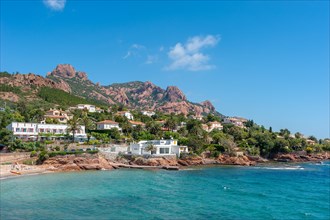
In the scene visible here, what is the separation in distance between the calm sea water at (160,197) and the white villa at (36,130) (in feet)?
87.6

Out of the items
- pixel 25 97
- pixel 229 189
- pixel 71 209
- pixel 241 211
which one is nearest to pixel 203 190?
pixel 229 189

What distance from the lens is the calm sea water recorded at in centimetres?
2897

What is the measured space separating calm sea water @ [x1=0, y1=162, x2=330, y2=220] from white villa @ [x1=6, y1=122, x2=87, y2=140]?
26.7 meters

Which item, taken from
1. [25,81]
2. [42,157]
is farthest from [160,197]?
[25,81]

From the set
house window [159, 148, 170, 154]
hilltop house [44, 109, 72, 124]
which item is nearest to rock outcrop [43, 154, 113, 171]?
house window [159, 148, 170, 154]

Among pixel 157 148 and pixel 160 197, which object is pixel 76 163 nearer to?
pixel 157 148

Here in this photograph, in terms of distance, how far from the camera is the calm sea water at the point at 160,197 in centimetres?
2897

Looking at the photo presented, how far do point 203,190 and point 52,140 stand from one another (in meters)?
45.6

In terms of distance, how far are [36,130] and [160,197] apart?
1957 inches

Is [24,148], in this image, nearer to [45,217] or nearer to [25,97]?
[45,217]

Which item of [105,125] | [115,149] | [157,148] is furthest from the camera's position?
[105,125]

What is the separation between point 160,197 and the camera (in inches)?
1451

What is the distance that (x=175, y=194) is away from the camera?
3884cm

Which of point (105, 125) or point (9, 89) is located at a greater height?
point (9, 89)
